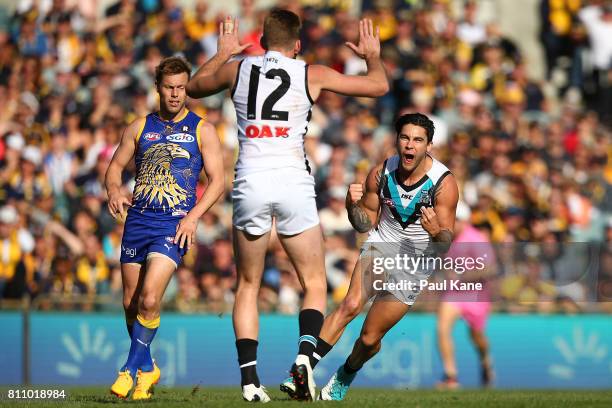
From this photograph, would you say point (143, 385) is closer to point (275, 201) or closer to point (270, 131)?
point (275, 201)

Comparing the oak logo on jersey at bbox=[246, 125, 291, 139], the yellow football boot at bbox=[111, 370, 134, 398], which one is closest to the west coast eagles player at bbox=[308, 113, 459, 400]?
the oak logo on jersey at bbox=[246, 125, 291, 139]

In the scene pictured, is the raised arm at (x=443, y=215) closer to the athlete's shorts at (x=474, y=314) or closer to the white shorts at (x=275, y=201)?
the white shorts at (x=275, y=201)

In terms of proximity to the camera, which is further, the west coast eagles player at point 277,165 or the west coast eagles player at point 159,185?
the west coast eagles player at point 159,185

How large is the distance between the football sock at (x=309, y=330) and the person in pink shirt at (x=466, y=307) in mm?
7159

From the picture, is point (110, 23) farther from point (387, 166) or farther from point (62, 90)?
point (387, 166)

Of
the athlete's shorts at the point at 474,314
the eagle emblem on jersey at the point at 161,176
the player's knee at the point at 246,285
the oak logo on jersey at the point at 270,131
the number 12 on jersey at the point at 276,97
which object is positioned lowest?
the athlete's shorts at the point at 474,314

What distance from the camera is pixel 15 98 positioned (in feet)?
68.9

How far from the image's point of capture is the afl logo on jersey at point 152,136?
399 inches

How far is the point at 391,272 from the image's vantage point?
1009 cm

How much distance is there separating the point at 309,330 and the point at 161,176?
6.14 ft

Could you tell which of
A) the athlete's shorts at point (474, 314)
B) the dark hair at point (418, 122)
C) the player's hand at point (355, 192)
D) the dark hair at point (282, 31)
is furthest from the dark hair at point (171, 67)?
the athlete's shorts at point (474, 314)

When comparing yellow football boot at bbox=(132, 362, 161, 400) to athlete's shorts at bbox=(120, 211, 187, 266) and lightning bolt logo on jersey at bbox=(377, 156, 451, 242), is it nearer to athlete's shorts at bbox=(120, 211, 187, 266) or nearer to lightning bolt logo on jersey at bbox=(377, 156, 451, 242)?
athlete's shorts at bbox=(120, 211, 187, 266)

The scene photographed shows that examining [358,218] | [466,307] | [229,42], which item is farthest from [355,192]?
[466,307]

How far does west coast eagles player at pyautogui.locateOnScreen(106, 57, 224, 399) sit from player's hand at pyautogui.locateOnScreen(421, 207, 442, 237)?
166 cm
